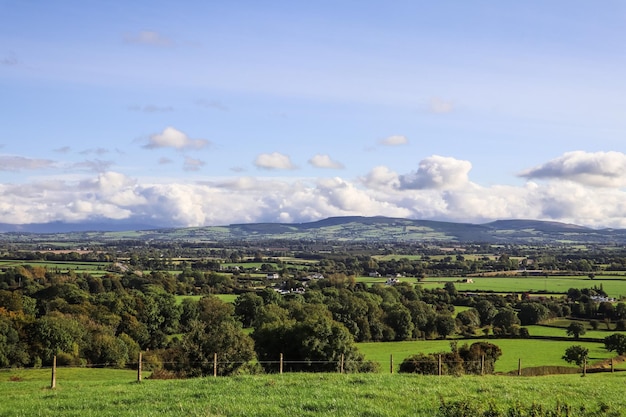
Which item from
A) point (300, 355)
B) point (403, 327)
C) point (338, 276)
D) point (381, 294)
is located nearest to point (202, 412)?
point (300, 355)

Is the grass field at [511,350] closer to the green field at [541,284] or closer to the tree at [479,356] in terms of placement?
the tree at [479,356]

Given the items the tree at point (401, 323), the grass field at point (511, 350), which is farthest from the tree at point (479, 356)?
the tree at point (401, 323)

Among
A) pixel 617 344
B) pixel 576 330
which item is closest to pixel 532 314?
pixel 576 330

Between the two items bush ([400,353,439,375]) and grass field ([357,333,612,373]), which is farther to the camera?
grass field ([357,333,612,373])

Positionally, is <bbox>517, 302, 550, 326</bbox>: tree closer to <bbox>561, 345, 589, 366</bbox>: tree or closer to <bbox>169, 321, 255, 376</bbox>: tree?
<bbox>561, 345, 589, 366</bbox>: tree

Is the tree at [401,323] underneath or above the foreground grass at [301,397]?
underneath

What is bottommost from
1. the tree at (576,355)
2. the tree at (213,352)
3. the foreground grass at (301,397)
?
the tree at (576,355)

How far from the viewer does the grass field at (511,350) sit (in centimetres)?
7081

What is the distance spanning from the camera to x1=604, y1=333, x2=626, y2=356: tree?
74.4 metres

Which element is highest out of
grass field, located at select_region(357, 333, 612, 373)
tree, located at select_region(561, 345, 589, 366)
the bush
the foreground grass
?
the foreground grass

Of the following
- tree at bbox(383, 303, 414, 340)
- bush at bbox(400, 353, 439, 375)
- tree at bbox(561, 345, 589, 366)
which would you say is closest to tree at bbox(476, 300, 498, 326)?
tree at bbox(383, 303, 414, 340)

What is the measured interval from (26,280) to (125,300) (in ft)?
136

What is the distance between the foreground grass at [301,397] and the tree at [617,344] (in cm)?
5621

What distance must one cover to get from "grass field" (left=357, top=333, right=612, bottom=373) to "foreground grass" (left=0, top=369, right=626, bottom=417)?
4087 cm
